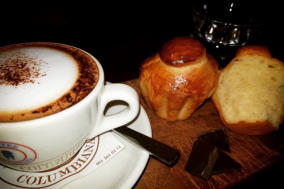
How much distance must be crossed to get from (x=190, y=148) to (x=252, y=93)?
1.49 ft

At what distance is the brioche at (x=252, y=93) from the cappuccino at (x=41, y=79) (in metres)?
0.72

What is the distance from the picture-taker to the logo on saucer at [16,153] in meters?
0.54

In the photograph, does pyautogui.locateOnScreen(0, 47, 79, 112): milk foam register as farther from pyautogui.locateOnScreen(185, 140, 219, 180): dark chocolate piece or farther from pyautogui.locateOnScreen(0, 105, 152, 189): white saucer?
pyautogui.locateOnScreen(185, 140, 219, 180): dark chocolate piece

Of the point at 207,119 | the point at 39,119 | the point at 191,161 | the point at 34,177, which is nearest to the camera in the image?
the point at 39,119

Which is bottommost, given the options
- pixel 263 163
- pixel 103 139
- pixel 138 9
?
pixel 263 163

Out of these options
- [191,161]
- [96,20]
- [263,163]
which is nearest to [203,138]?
[191,161]

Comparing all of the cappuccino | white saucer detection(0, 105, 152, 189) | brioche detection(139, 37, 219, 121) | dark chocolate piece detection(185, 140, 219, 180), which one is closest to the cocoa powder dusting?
the cappuccino

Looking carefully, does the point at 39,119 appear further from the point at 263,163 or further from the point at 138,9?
A: the point at 138,9

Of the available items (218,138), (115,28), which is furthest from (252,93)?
(115,28)

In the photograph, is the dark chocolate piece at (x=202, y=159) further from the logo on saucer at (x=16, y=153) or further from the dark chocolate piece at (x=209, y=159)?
the logo on saucer at (x=16, y=153)

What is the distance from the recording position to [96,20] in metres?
3.46

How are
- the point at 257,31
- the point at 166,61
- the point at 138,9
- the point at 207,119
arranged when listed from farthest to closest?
the point at 138,9 < the point at 257,31 < the point at 207,119 < the point at 166,61

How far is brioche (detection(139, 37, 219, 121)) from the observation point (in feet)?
3.00

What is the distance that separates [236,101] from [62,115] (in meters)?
0.87
